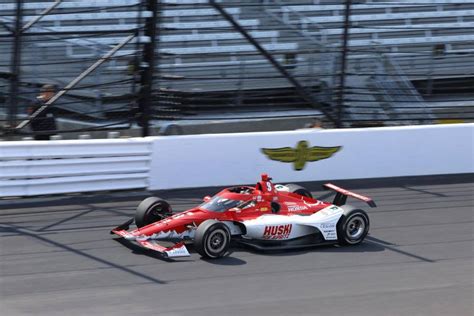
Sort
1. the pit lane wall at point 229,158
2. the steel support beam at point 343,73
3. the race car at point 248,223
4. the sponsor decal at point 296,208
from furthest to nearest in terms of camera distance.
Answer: the steel support beam at point 343,73, the pit lane wall at point 229,158, the sponsor decal at point 296,208, the race car at point 248,223

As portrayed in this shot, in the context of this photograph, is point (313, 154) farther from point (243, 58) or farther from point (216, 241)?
point (216, 241)

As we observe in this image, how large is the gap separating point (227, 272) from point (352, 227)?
67.1 inches

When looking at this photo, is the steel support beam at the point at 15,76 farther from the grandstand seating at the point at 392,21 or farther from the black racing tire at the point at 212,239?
the grandstand seating at the point at 392,21

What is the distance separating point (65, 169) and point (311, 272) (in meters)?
3.97

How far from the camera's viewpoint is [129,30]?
11.4 metres

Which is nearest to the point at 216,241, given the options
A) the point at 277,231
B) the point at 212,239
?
the point at 212,239

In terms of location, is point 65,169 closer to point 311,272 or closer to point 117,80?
point 117,80

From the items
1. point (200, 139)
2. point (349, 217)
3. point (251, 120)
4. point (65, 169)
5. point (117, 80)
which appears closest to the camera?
point (349, 217)

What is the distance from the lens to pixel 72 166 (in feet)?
34.8

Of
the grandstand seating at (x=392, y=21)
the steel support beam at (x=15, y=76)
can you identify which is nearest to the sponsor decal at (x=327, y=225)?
the steel support beam at (x=15, y=76)

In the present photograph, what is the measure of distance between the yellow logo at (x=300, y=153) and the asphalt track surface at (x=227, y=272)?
5.58 feet

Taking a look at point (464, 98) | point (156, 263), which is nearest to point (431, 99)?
point (464, 98)

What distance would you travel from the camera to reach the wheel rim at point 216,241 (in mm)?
8102

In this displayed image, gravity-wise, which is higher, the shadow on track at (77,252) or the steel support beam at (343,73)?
the steel support beam at (343,73)
